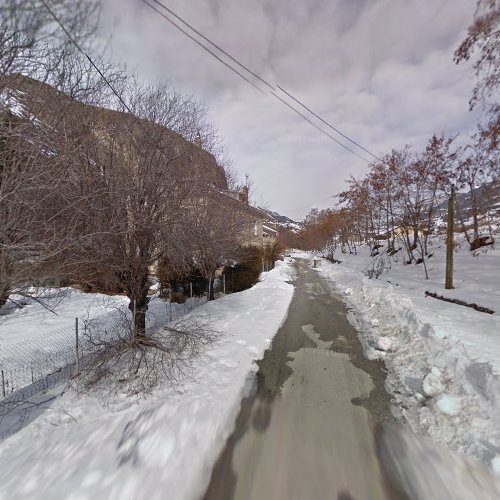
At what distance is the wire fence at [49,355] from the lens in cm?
476

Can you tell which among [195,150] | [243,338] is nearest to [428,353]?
[243,338]

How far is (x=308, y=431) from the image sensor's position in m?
3.11

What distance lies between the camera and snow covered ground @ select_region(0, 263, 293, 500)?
2.35m

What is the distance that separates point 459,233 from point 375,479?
24.8 meters

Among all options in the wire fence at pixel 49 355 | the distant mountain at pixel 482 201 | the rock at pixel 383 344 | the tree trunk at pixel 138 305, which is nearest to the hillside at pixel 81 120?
the tree trunk at pixel 138 305

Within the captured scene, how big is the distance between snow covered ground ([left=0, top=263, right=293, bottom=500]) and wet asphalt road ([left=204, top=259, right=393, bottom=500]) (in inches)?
10.2

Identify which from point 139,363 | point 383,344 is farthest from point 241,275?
point 139,363

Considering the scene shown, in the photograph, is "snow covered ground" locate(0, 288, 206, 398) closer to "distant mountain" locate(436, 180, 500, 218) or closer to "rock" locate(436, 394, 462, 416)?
"rock" locate(436, 394, 462, 416)

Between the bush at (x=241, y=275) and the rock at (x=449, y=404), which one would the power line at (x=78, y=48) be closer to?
the rock at (x=449, y=404)

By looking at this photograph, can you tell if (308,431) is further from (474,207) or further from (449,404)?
(474,207)

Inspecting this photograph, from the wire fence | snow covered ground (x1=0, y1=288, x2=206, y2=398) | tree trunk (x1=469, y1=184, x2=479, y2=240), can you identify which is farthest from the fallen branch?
tree trunk (x1=469, y1=184, x2=479, y2=240)

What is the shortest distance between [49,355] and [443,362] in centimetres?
974

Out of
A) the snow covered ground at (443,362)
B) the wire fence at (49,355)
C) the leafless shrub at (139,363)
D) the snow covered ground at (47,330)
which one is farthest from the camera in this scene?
the snow covered ground at (47,330)

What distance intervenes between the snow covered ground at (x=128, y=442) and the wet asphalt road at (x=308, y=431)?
26 centimetres
